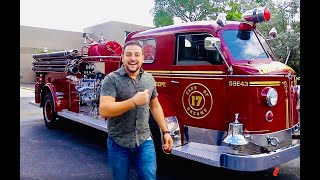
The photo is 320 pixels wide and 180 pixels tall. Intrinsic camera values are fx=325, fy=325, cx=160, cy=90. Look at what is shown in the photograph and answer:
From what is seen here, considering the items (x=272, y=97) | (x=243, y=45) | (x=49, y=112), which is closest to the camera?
(x=272, y=97)

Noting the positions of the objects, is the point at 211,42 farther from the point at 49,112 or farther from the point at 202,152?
the point at 49,112

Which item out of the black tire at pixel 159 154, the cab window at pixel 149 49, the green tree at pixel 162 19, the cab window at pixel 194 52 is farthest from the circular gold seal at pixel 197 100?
the green tree at pixel 162 19

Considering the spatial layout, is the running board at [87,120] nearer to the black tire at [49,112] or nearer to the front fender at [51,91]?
the front fender at [51,91]

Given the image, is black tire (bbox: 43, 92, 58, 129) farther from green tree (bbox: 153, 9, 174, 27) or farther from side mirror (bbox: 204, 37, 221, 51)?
green tree (bbox: 153, 9, 174, 27)

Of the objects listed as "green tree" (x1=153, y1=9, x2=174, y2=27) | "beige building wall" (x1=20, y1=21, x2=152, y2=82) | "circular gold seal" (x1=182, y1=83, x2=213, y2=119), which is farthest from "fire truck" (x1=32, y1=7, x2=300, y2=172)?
A: "green tree" (x1=153, y1=9, x2=174, y2=27)

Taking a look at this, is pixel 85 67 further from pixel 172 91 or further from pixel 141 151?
pixel 141 151

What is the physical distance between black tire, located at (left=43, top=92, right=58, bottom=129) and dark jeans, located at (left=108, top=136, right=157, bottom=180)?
204 inches

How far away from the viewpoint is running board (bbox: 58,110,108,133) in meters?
5.68

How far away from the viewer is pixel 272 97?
392 centimetres

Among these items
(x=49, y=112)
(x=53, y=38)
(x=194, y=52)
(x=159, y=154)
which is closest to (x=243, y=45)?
(x=194, y=52)

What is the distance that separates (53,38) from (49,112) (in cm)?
2340

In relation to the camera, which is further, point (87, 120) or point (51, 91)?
point (51, 91)

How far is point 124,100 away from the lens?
2.64 metres

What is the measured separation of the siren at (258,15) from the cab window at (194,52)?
24.0 inches
